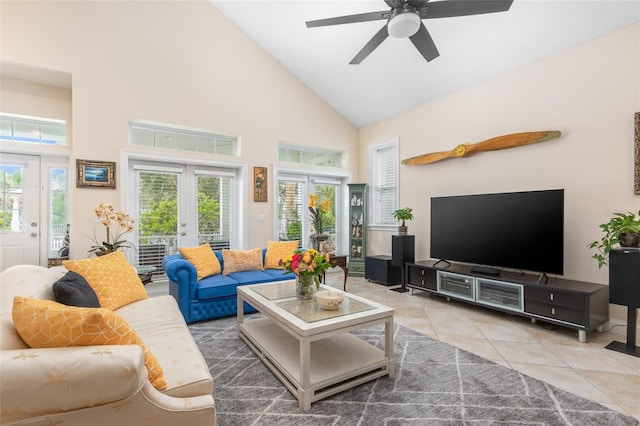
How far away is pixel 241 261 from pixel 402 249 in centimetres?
239

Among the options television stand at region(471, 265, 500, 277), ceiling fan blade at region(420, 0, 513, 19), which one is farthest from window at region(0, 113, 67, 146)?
television stand at region(471, 265, 500, 277)

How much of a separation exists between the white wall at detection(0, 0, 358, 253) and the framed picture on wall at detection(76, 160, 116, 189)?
9 cm

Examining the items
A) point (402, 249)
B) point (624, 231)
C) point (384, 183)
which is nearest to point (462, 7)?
point (624, 231)

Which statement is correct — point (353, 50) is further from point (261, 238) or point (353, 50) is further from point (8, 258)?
point (8, 258)

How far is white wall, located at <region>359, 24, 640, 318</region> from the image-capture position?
3074 millimetres

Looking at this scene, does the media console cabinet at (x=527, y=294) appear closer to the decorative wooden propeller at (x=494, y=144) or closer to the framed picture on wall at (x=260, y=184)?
the decorative wooden propeller at (x=494, y=144)

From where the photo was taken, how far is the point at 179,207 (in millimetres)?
4871

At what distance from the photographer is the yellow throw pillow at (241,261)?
3926 mm

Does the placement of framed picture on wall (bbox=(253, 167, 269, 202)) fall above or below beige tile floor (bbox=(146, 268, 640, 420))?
above

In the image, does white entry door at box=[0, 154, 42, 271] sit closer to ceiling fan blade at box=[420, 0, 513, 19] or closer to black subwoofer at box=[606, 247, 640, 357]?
ceiling fan blade at box=[420, 0, 513, 19]

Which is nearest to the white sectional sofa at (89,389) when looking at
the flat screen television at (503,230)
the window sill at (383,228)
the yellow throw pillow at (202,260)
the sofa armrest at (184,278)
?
the sofa armrest at (184,278)

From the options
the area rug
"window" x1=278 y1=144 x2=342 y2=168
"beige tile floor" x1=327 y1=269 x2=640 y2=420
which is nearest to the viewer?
the area rug

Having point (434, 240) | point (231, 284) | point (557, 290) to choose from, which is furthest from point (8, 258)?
point (557, 290)

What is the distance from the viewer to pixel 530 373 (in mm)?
2303
